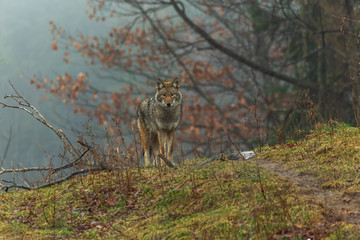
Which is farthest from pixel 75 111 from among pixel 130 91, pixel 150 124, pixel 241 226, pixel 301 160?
pixel 241 226

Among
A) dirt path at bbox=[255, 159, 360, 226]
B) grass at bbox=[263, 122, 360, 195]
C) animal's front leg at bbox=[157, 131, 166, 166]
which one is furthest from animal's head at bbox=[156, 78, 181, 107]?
dirt path at bbox=[255, 159, 360, 226]

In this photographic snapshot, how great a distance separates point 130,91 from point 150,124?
33.8 ft

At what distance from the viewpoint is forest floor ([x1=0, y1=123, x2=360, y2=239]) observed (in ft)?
18.9

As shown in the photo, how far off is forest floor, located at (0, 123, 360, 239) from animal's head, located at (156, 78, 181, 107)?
193 centimetres

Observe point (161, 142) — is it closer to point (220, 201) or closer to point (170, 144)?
point (170, 144)

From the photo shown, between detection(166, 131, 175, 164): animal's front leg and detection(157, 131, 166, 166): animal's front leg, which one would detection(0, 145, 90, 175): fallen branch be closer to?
detection(157, 131, 166, 166): animal's front leg

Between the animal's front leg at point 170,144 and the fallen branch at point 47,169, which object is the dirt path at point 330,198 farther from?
the fallen branch at point 47,169

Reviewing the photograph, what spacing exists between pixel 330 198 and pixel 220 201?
1.63 meters

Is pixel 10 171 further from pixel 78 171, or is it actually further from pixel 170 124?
pixel 170 124

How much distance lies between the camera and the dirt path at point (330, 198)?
5793 mm

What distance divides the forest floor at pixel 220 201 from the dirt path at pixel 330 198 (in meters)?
0.01

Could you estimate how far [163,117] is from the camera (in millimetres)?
11367

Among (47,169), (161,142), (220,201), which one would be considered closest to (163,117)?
(161,142)

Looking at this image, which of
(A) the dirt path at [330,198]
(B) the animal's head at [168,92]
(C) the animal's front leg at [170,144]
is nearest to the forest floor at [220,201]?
(A) the dirt path at [330,198]
